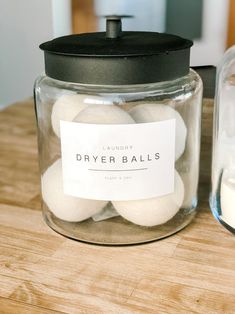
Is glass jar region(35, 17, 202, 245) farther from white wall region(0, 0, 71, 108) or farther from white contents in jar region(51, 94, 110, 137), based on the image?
white wall region(0, 0, 71, 108)

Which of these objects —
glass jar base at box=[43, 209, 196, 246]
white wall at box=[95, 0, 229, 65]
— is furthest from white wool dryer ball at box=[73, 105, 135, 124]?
white wall at box=[95, 0, 229, 65]

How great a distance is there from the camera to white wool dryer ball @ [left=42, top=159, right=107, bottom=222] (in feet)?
1.50

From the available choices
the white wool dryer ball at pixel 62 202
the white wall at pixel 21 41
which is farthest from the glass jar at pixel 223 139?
the white wall at pixel 21 41

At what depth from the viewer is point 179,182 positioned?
0.47 metres

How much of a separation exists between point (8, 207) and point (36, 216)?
0.14 feet

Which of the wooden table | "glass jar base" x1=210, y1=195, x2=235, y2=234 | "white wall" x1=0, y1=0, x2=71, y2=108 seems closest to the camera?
the wooden table

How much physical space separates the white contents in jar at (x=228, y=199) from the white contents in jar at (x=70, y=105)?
0.15 meters

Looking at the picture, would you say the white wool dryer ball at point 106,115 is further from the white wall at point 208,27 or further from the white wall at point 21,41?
the white wall at point 21,41

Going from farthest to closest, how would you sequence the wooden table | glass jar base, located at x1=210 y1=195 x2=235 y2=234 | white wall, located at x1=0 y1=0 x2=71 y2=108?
white wall, located at x1=0 y1=0 x2=71 y2=108, glass jar base, located at x1=210 y1=195 x2=235 y2=234, the wooden table

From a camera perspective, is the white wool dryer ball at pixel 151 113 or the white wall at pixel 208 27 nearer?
the white wool dryer ball at pixel 151 113

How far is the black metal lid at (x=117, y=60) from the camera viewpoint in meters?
0.40

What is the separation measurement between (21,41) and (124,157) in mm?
1610

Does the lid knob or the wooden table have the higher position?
the lid knob

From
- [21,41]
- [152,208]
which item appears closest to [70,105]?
[152,208]
